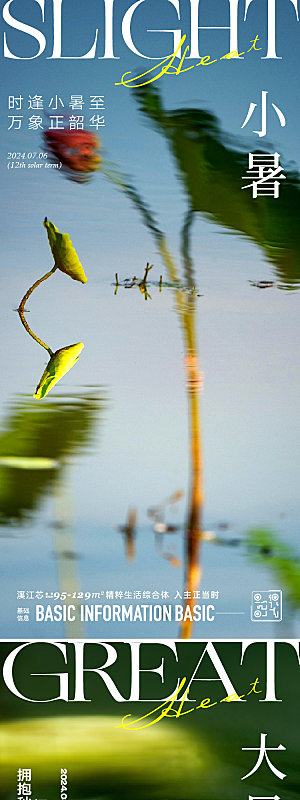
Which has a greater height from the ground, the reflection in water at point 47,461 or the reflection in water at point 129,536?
the reflection in water at point 47,461

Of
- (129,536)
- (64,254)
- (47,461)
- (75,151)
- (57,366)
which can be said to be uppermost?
(75,151)

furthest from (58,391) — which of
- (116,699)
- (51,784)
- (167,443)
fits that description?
(51,784)

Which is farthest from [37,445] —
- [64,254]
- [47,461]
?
[64,254]

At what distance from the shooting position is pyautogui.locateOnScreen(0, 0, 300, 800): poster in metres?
0.97

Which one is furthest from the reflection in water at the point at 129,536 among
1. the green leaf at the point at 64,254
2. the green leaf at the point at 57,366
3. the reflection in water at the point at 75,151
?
the reflection in water at the point at 75,151

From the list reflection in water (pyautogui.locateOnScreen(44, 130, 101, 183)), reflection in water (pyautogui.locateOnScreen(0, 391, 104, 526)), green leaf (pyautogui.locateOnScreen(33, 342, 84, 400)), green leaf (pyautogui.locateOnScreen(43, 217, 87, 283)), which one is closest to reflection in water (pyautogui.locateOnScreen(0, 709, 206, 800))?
reflection in water (pyautogui.locateOnScreen(0, 391, 104, 526))

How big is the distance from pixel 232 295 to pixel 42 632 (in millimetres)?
570

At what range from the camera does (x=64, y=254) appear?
3.24ft

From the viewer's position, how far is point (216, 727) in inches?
38.6

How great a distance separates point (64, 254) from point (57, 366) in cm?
17

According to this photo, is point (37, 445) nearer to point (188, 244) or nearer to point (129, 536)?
point (129, 536)

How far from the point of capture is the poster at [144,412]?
3.18ft

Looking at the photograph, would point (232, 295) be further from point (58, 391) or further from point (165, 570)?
point (165, 570)

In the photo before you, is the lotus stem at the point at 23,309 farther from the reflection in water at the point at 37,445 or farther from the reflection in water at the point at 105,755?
the reflection in water at the point at 105,755
